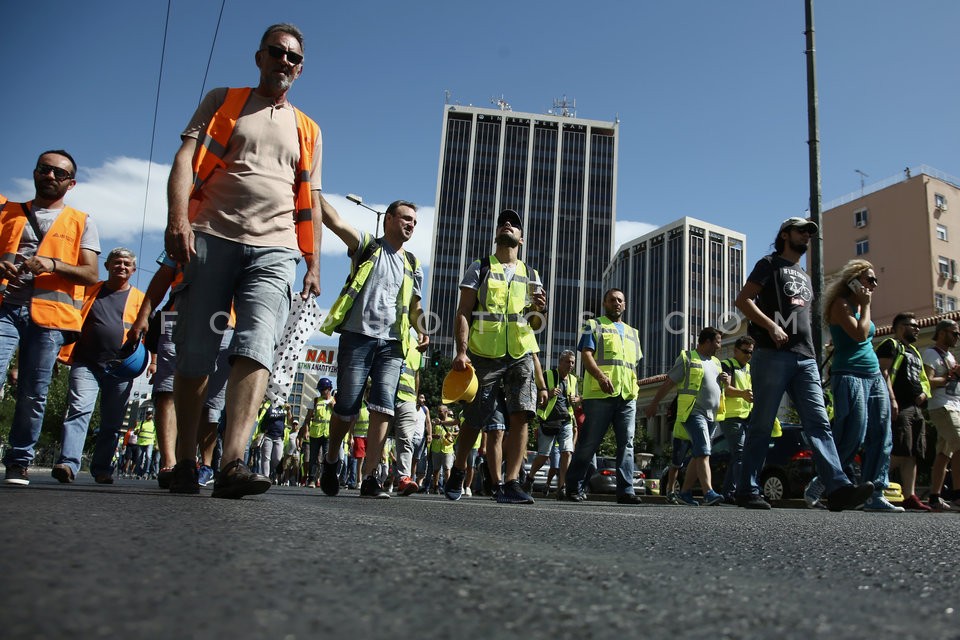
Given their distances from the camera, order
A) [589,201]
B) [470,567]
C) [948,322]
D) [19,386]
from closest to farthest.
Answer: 1. [470,567]
2. [19,386]
3. [948,322]
4. [589,201]

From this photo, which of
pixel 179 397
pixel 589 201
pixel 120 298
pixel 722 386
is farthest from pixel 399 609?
pixel 589 201

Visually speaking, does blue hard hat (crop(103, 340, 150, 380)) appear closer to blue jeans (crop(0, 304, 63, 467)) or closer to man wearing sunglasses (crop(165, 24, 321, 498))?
blue jeans (crop(0, 304, 63, 467))

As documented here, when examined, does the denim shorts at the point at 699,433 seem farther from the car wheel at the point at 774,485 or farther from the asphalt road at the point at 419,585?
the asphalt road at the point at 419,585

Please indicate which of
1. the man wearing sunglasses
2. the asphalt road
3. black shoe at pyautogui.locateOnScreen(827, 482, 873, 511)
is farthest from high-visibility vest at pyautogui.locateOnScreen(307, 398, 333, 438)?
the asphalt road

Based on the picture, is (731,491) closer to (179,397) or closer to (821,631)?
(179,397)

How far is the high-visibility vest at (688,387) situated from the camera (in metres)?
8.61

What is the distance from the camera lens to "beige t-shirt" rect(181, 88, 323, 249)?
3.69 m

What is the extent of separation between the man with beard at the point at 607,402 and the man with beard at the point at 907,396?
245 centimetres

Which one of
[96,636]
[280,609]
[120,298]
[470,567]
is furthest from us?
[120,298]

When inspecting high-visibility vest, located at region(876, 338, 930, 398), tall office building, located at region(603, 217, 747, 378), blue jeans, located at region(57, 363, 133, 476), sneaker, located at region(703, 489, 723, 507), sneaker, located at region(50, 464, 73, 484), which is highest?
tall office building, located at region(603, 217, 747, 378)

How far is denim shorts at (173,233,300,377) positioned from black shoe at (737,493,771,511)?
12.8ft

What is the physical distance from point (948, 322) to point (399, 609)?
8.53m

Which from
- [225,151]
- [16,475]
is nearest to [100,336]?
[16,475]

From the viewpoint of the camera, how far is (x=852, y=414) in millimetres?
5992
